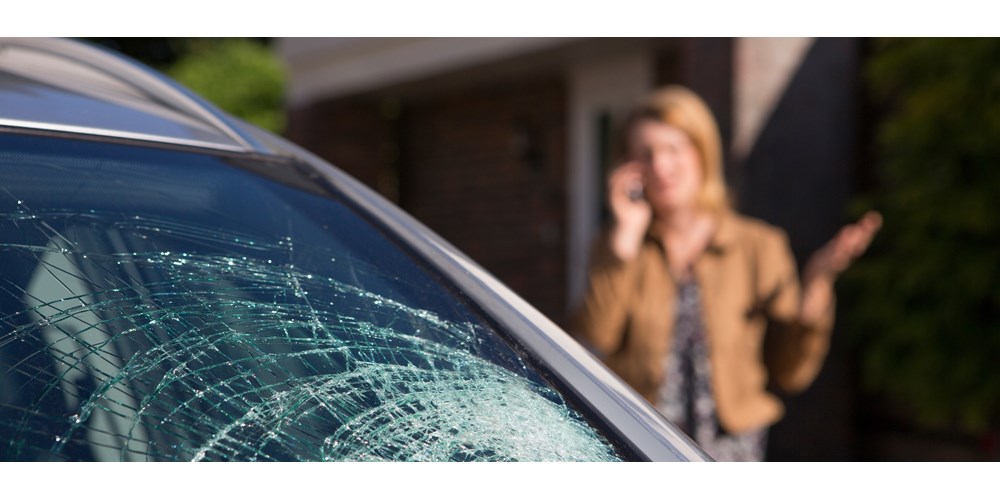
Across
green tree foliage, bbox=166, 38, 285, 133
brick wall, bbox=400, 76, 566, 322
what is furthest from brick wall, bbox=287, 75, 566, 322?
green tree foliage, bbox=166, 38, 285, 133

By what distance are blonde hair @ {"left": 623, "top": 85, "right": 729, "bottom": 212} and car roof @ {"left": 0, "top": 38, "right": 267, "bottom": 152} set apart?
6.09 ft

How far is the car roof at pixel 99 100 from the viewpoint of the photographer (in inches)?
51.6

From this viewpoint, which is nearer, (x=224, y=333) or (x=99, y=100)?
(x=224, y=333)

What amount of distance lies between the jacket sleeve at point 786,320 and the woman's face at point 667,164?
0.92 feet

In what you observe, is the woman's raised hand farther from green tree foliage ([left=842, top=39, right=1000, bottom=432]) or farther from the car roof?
the car roof

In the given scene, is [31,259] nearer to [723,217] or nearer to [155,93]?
[155,93]

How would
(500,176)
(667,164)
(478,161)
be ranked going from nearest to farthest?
(667,164)
(500,176)
(478,161)

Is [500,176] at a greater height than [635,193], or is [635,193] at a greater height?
[500,176]

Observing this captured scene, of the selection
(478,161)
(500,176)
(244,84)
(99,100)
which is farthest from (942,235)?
(244,84)

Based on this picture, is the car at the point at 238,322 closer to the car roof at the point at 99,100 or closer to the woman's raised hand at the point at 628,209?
the car roof at the point at 99,100

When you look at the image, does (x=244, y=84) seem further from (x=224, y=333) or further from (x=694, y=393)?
(x=224, y=333)

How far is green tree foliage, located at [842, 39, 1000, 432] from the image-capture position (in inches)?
165

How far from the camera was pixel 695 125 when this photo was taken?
320 centimetres

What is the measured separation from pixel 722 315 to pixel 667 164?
469 millimetres
